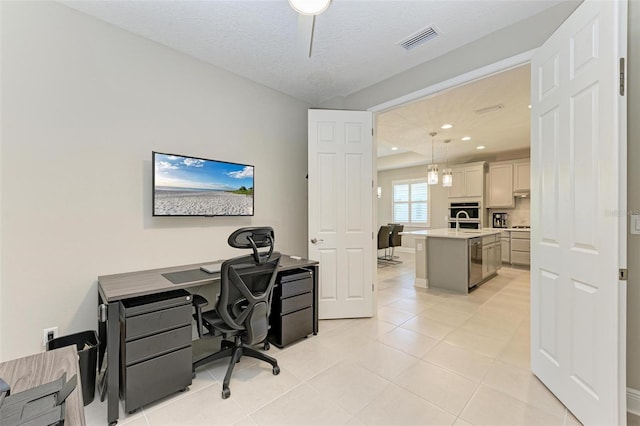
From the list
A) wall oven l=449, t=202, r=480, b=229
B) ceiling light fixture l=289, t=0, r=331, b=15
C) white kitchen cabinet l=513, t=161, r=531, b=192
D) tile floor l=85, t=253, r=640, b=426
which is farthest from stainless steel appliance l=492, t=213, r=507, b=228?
ceiling light fixture l=289, t=0, r=331, b=15

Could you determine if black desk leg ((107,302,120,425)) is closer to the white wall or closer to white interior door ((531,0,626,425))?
the white wall

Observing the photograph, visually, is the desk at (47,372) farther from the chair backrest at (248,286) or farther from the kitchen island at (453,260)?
the kitchen island at (453,260)

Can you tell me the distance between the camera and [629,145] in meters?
1.73

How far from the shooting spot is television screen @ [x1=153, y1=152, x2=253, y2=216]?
242 cm

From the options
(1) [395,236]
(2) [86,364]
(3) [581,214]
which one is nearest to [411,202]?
(1) [395,236]

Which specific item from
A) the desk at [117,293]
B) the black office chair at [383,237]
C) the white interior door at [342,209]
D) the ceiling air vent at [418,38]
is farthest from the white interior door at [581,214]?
the black office chair at [383,237]

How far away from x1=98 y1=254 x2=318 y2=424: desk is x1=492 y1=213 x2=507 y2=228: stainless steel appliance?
21.8ft

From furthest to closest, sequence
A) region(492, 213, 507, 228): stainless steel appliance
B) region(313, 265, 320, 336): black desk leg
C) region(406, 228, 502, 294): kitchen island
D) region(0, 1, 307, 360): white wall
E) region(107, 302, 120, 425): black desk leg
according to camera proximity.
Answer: region(492, 213, 507, 228): stainless steel appliance → region(406, 228, 502, 294): kitchen island → region(313, 265, 320, 336): black desk leg → region(0, 1, 307, 360): white wall → region(107, 302, 120, 425): black desk leg

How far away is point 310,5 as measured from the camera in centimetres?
164

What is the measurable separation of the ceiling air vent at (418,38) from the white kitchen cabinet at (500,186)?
216 inches

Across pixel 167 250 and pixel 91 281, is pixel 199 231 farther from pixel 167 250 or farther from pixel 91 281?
pixel 91 281

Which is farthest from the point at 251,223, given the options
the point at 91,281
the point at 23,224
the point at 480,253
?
the point at 480,253

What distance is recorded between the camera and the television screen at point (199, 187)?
2422mm

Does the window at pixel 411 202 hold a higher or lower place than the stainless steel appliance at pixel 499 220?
higher
